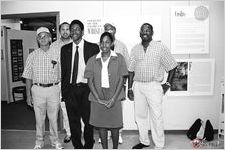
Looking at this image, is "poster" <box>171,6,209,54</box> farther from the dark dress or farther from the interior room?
the dark dress

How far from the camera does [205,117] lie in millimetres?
4375

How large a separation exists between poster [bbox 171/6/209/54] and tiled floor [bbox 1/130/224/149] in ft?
4.79

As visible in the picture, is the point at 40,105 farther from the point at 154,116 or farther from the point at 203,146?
the point at 203,146

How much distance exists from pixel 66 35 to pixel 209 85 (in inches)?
96.8

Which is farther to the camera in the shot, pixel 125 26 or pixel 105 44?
pixel 125 26

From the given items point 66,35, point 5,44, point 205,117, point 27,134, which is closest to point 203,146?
point 205,117

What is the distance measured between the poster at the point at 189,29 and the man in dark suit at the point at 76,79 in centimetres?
156

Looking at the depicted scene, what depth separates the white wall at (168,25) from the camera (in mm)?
4254

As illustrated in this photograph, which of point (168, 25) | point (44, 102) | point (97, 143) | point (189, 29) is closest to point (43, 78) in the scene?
point (44, 102)

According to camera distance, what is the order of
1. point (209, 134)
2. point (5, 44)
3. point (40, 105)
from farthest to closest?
point (5, 44) → point (209, 134) → point (40, 105)

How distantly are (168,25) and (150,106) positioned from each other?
146 cm

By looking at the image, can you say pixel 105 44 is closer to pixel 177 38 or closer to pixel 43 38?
pixel 43 38

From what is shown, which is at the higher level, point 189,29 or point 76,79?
point 189,29

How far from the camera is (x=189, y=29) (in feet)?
13.8
